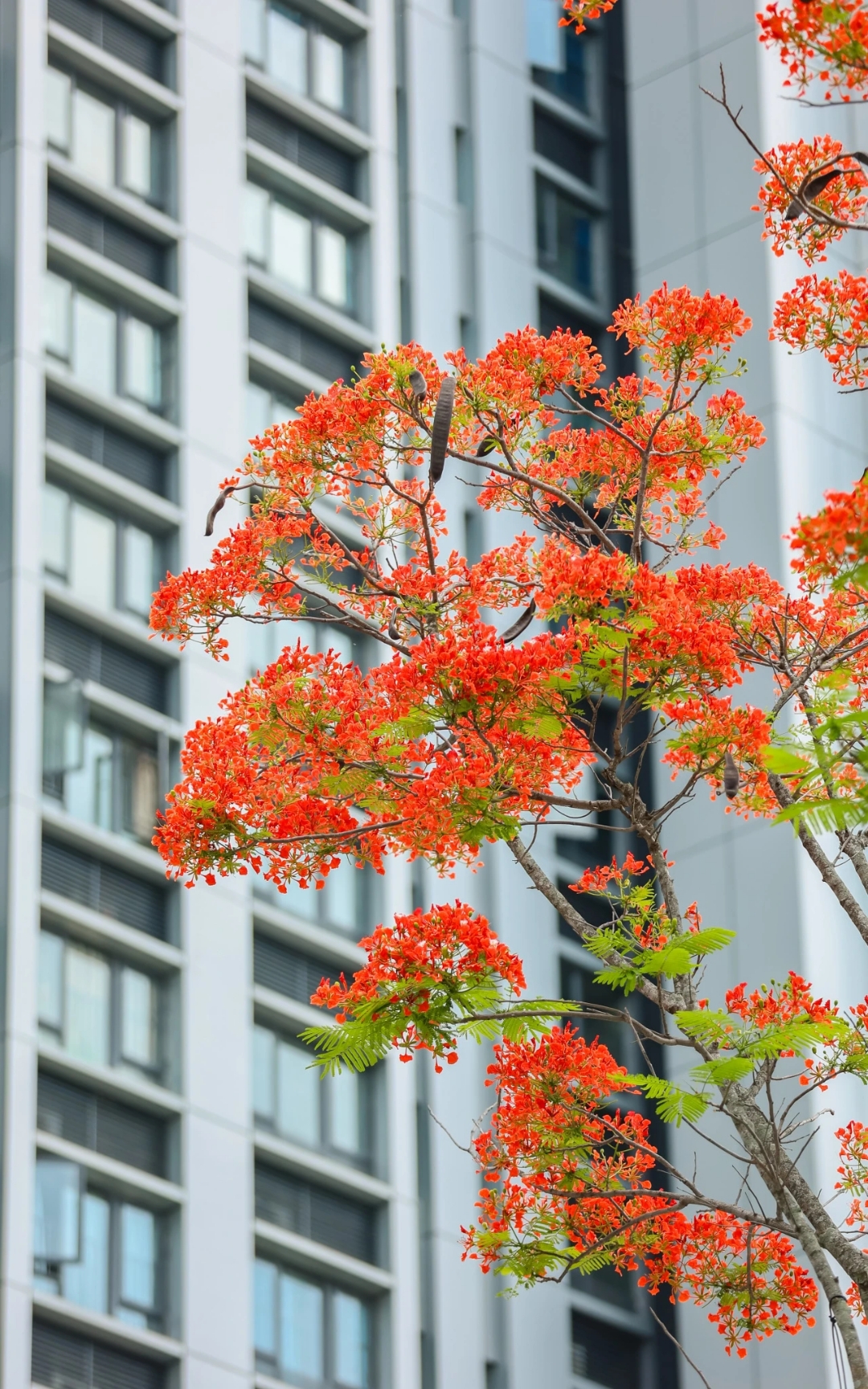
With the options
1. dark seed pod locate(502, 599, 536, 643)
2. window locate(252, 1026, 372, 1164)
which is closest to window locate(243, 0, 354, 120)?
window locate(252, 1026, 372, 1164)

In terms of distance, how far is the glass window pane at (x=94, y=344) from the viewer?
3412 cm

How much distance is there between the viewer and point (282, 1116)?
1312 inches

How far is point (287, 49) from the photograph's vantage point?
38.9 m

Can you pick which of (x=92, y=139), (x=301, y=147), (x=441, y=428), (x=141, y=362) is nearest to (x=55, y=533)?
(x=141, y=362)

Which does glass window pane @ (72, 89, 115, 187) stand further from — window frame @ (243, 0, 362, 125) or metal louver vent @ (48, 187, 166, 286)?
window frame @ (243, 0, 362, 125)

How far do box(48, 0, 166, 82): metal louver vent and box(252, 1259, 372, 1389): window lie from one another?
1772 centimetres

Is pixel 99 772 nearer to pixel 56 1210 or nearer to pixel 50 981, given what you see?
pixel 50 981

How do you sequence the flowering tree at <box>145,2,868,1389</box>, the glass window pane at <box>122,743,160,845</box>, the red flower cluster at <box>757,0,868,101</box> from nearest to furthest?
the red flower cluster at <box>757,0,868,101</box>
the flowering tree at <box>145,2,868,1389</box>
the glass window pane at <box>122,743,160,845</box>

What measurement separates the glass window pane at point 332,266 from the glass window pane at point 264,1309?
15.4m

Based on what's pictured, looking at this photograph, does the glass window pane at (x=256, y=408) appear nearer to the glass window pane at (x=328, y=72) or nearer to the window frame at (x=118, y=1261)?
the glass window pane at (x=328, y=72)

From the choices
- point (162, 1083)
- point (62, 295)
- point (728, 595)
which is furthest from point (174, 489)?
point (728, 595)

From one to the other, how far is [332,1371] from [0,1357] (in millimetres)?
6469

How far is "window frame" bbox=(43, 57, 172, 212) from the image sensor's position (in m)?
34.8

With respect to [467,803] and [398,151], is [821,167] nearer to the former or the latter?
[467,803]
